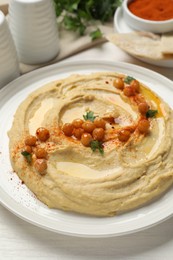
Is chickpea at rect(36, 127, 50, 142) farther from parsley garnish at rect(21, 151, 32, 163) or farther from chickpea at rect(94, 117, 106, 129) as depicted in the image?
chickpea at rect(94, 117, 106, 129)

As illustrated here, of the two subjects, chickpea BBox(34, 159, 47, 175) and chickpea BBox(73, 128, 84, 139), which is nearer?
chickpea BBox(34, 159, 47, 175)

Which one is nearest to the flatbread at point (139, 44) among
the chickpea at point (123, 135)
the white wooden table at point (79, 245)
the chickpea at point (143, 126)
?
the chickpea at point (143, 126)

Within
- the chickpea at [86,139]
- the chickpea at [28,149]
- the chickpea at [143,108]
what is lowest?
the chickpea at [143,108]

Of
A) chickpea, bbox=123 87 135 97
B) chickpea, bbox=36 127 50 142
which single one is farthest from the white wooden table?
chickpea, bbox=123 87 135 97

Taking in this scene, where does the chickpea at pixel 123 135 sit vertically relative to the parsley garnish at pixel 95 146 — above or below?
below

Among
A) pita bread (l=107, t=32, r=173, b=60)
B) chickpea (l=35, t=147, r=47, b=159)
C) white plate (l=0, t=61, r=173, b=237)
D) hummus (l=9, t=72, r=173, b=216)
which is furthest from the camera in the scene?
pita bread (l=107, t=32, r=173, b=60)

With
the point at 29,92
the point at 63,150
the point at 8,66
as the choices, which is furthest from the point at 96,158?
the point at 8,66

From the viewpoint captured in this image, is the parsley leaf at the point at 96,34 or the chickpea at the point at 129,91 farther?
the parsley leaf at the point at 96,34

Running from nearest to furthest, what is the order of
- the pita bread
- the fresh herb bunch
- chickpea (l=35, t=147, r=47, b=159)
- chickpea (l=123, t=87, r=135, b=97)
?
chickpea (l=35, t=147, r=47, b=159)
chickpea (l=123, t=87, r=135, b=97)
the pita bread
the fresh herb bunch

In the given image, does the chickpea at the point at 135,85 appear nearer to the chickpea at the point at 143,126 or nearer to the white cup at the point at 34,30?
the chickpea at the point at 143,126
